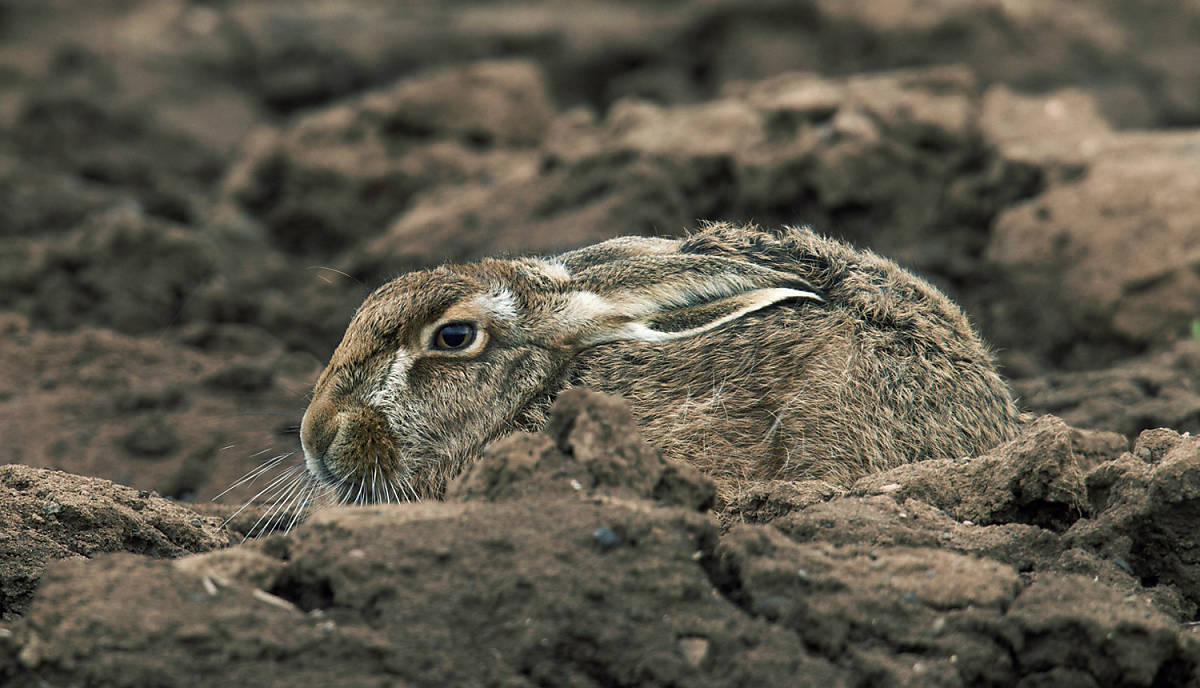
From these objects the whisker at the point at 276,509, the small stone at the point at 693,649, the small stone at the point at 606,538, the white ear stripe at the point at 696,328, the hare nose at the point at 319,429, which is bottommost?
the whisker at the point at 276,509

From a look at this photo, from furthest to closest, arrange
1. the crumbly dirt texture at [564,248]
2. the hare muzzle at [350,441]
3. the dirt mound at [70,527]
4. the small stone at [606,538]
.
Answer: the hare muzzle at [350,441] → the dirt mound at [70,527] → the small stone at [606,538] → the crumbly dirt texture at [564,248]

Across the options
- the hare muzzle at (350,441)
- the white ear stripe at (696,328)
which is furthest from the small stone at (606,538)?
the hare muzzle at (350,441)

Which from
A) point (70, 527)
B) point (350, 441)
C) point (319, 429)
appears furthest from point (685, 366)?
point (70, 527)

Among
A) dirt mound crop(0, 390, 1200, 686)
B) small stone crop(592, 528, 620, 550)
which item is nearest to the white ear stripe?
dirt mound crop(0, 390, 1200, 686)

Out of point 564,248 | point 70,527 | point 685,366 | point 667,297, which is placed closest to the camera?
point 70,527

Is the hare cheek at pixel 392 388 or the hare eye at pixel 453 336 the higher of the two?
the hare eye at pixel 453 336

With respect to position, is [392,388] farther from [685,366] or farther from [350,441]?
[685,366]

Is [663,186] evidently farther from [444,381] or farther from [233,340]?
[444,381]

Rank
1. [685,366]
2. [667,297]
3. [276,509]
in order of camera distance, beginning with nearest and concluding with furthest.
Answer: [685,366]
[667,297]
[276,509]

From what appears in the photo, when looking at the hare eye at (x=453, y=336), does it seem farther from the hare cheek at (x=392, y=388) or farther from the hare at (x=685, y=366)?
the hare cheek at (x=392, y=388)
